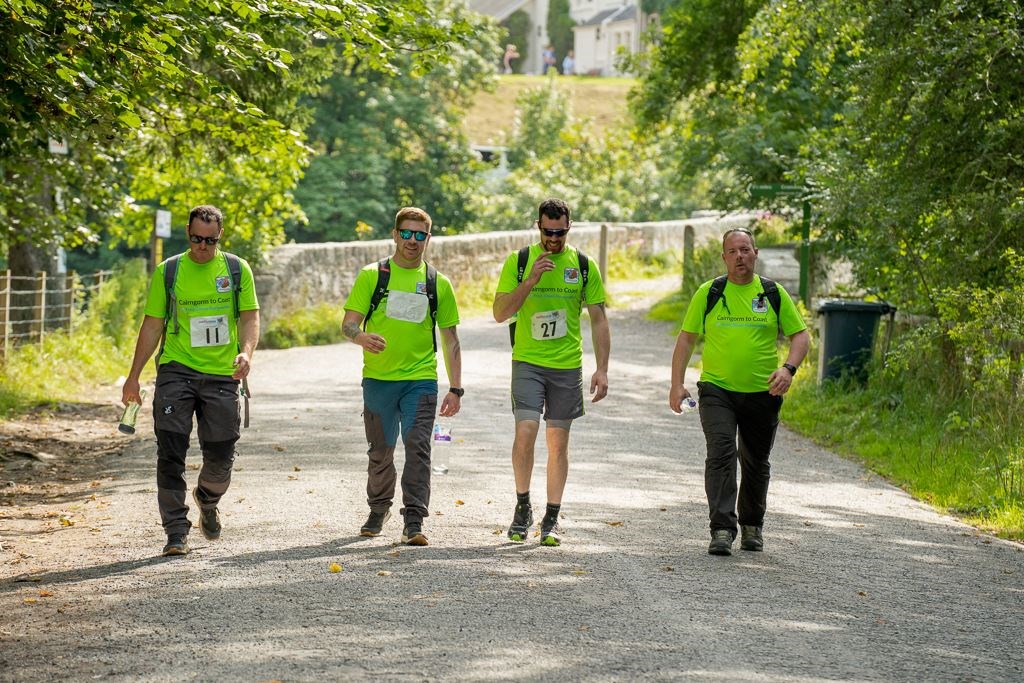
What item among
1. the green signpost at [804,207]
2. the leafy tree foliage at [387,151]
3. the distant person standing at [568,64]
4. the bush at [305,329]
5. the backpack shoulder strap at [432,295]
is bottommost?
the bush at [305,329]

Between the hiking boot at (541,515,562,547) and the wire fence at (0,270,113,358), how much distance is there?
32.6 feet

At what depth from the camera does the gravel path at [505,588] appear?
19.5 feet

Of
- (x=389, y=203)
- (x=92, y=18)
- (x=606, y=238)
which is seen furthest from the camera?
(x=389, y=203)

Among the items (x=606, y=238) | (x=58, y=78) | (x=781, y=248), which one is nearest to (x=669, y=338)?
(x=781, y=248)

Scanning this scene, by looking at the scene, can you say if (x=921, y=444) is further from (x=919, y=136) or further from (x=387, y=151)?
(x=387, y=151)

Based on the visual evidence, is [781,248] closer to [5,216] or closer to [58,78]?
[5,216]

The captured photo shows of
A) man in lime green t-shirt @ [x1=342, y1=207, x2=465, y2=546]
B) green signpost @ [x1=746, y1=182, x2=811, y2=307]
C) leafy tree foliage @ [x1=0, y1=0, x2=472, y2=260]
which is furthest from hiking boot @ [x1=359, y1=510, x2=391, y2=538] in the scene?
green signpost @ [x1=746, y1=182, x2=811, y2=307]

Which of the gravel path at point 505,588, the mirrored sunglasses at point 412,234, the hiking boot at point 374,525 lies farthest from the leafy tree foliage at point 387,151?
the mirrored sunglasses at point 412,234

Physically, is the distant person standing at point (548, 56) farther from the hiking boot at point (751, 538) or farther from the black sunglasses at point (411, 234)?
the black sunglasses at point (411, 234)

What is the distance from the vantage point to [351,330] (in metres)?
8.15

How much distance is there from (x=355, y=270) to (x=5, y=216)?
9.01m

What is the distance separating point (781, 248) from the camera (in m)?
25.7

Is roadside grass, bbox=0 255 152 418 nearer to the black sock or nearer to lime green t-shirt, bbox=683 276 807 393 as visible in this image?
the black sock

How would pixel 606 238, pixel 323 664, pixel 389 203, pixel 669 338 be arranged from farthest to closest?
1. pixel 389 203
2. pixel 606 238
3. pixel 669 338
4. pixel 323 664
